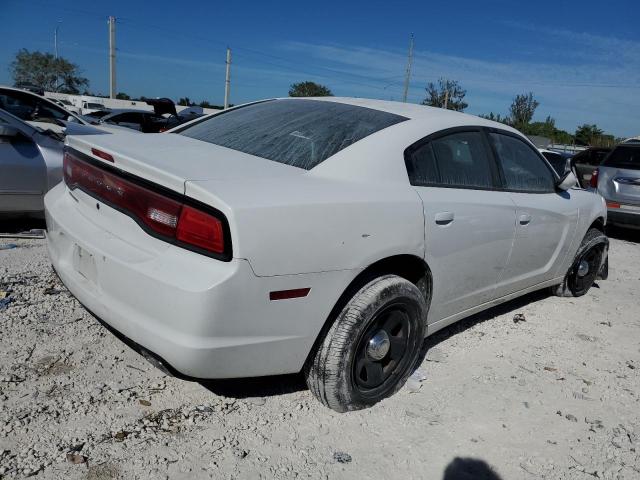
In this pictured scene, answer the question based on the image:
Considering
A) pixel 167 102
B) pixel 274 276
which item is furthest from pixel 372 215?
pixel 167 102

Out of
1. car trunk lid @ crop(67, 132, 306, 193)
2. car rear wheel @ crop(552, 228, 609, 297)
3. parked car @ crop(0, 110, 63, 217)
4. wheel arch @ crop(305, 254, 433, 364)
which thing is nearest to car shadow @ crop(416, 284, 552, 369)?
car rear wheel @ crop(552, 228, 609, 297)

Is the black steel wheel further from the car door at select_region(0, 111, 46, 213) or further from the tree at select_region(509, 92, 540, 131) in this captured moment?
the tree at select_region(509, 92, 540, 131)

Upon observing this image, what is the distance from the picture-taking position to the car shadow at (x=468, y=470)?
2334 mm

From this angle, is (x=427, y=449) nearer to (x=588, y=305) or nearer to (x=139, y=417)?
(x=139, y=417)

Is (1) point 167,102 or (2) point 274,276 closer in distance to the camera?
(2) point 274,276

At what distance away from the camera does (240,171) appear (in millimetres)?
2375

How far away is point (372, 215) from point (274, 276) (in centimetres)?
60

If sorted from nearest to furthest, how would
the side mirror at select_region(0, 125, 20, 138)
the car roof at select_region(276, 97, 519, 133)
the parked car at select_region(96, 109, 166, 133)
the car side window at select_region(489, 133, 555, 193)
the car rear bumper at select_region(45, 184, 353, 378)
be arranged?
the car rear bumper at select_region(45, 184, 353, 378) → the car roof at select_region(276, 97, 519, 133) → the car side window at select_region(489, 133, 555, 193) → the side mirror at select_region(0, 125, 20, 138) → the parked car at select_region(96, 109, 166, 133)

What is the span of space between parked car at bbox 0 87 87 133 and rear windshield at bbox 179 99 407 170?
463cm

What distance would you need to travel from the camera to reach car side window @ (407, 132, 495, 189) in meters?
2.88

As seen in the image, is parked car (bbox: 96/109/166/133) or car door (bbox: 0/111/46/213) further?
parked car (bbox: 96/109/166/133)

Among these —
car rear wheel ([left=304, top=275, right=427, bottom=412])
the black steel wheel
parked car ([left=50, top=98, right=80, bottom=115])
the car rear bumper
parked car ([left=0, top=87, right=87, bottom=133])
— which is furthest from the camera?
parked car ([left=50, top=98, right=80, bottom=115])

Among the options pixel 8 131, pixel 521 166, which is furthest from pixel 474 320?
pixel 8 131

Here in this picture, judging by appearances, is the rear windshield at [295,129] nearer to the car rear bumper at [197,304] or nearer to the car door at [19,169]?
the car rear bumper at [197,304]
